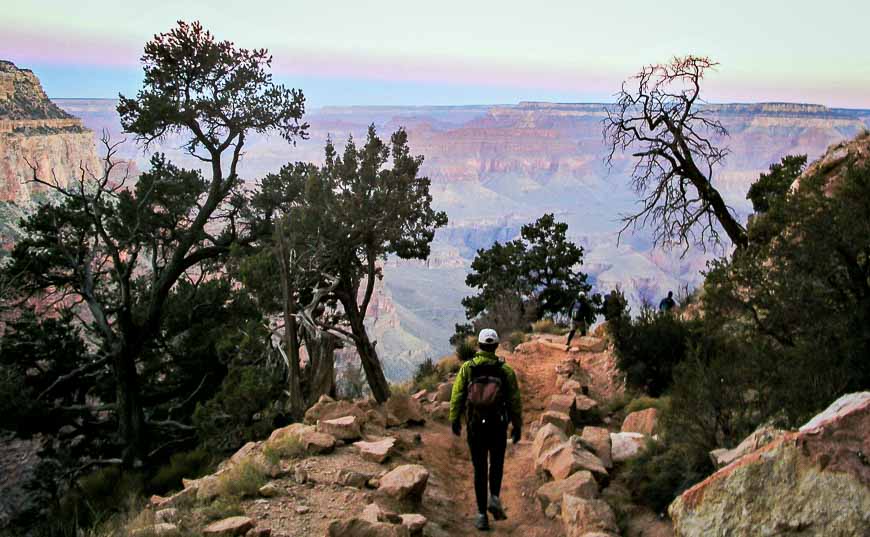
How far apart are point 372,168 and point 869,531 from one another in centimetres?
1541

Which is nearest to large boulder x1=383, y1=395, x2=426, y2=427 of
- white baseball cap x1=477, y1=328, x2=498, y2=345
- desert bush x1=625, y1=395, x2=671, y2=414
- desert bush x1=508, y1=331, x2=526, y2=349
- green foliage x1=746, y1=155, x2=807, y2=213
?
desert bush x1=625, y1=395, x2=671, y2=414

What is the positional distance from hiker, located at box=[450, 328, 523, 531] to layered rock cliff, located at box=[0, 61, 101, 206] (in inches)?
3140

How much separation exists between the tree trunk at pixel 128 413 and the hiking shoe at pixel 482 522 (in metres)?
12.7

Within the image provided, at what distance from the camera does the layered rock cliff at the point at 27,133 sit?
274 ft

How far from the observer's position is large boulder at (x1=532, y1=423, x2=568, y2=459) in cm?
949

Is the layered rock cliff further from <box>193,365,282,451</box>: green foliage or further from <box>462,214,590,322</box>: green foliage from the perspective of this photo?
<box>193,365,282,451</box>: green foliage

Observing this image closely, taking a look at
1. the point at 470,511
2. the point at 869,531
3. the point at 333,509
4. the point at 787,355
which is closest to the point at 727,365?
the point at 787,355

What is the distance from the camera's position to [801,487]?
4445mm

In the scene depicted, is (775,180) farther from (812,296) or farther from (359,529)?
(359,529)

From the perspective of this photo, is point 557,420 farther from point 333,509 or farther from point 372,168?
point 372,168

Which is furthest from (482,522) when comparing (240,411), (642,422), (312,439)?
(240,411)

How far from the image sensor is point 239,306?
19734mm

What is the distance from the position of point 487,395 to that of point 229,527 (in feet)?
8.95

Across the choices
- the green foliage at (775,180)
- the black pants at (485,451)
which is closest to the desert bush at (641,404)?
the black pants at (485,451)
